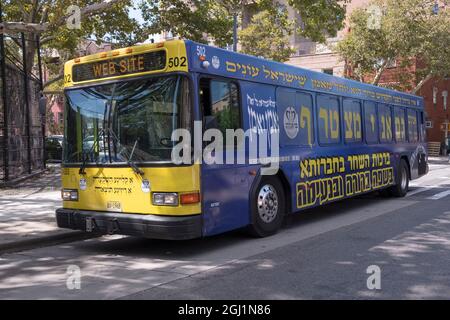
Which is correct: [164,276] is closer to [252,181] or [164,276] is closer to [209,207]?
[209,207]

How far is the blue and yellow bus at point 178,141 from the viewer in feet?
22.0

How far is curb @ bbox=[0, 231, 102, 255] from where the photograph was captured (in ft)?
25.6

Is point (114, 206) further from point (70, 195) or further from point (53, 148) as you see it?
point (53, 148)

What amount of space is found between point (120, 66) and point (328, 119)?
461cm

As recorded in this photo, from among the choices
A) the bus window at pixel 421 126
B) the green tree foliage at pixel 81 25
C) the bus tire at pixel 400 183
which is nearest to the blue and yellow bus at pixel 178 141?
the bus tire at pixel 400 183

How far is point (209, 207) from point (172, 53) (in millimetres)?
2140

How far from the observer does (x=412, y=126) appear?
14.7 meters

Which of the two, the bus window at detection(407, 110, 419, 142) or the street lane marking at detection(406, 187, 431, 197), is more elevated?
the bus window at detection(407, 110, 419, 142)

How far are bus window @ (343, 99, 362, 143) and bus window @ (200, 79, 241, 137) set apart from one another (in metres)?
4.05

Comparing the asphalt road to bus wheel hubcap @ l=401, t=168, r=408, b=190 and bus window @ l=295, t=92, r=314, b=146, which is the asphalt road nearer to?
bus window @ l=295, t=92, r=314, b=146

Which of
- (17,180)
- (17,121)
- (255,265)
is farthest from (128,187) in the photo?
(17,121)

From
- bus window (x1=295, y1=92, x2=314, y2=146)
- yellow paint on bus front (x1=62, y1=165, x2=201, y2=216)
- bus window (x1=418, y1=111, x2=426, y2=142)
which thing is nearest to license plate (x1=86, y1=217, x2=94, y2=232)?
yellow paint on bus front (x1=62, y1=165, x2=201, y2=216)

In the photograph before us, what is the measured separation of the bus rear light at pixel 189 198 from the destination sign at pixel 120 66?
68.6 inches
